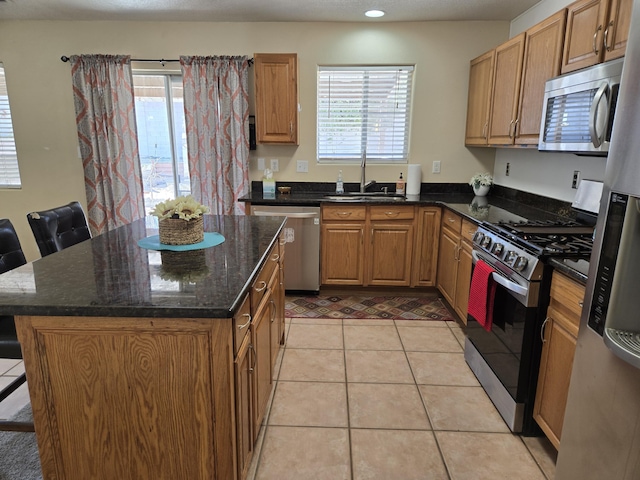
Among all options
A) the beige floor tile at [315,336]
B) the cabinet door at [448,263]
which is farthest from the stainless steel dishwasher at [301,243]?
the cabinet door at [448,263]

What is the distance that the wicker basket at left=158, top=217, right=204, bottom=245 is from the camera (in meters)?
1.85

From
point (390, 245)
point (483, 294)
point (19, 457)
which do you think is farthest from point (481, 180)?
point (19, 457)

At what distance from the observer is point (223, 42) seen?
375 cm

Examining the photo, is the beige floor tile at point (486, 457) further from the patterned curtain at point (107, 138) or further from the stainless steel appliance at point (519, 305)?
the patterned curtain at point (107, 138)

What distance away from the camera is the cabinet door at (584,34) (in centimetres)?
199

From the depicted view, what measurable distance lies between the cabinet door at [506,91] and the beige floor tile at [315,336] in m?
1.90

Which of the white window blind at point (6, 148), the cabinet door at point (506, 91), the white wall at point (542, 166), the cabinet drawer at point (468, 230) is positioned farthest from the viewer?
the white window blind at point (6, 148)

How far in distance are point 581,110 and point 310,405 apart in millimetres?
2033

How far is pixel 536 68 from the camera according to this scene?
2.59 meters

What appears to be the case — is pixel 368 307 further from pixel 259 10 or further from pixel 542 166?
pixel 259 10

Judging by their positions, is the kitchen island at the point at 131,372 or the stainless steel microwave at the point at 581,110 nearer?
the kitchen island at the point at 131,372

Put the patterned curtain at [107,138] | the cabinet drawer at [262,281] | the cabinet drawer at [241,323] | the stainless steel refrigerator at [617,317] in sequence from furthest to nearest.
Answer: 1. the patterned curtain at [107,138]
2. the cabinet drawer at [262,281]
3. the cabinet drawer at [241,323]
4. the stainless steel refrigerator at [617,317]

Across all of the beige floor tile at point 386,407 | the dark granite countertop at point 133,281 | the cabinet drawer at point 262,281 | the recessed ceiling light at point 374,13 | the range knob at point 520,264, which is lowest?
the beige floor tile at point 386,407

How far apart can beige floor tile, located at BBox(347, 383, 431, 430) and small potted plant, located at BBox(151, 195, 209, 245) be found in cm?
122
